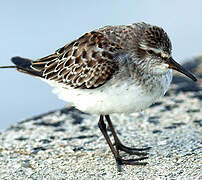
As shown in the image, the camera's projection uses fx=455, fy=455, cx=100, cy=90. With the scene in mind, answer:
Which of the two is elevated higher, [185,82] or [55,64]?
[55,64]

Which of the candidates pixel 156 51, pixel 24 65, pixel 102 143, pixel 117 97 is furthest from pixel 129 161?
pixel 24 65

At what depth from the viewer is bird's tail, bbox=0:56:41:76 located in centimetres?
831

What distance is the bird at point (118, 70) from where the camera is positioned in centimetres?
700

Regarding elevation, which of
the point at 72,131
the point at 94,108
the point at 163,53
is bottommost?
the point at 72,131

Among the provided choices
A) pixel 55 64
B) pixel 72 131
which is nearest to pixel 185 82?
pixel 72 131

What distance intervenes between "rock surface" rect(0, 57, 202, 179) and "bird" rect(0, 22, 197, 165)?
1.57 ft

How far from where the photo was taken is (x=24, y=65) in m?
8.55

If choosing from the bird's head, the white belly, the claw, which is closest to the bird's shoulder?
the white belly

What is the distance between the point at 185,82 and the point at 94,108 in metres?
5.56

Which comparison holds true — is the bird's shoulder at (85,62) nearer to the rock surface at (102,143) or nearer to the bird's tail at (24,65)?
the bird's tail at (24,65)

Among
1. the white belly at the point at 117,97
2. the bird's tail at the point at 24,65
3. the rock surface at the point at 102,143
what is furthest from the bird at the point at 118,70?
the bird's tail at the point at 24,65

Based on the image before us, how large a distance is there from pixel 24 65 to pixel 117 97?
2.41 meters

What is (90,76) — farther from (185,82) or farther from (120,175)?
(185,82)

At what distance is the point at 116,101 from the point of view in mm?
6941
